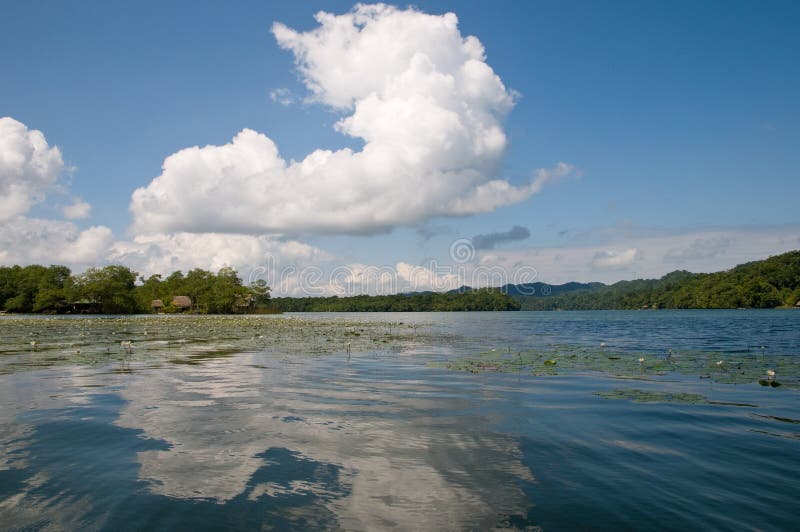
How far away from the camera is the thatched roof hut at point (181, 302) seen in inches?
5192

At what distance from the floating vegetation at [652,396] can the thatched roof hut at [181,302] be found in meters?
138

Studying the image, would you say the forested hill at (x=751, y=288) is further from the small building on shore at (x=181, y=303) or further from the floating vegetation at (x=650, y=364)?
the small building on shore at (x=181, y=303)

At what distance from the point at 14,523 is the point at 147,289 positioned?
157 metres

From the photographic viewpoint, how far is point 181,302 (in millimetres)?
132875

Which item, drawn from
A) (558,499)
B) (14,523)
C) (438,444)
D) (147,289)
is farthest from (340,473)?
(147,289)

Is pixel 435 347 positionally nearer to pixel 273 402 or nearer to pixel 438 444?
pixel 273 402

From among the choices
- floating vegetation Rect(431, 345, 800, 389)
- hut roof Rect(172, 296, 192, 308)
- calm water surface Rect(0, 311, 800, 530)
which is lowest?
floating vegetation Rect(431, 345, 800, 389)

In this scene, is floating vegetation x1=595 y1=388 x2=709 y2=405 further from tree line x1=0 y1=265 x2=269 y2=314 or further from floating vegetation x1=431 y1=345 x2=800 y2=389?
tree line x1=0 y1=265 x2=269 y2=314

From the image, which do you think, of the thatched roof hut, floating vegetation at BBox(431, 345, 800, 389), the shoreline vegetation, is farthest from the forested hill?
the thatched roof hut

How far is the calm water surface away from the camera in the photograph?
520 cm

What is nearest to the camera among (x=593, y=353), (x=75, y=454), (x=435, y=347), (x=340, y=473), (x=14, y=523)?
(x=14, y=523)

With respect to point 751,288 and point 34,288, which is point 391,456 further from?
point 751,288

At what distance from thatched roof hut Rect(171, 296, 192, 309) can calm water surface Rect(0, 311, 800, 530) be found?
422 feet

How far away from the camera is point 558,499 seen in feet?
18.3
